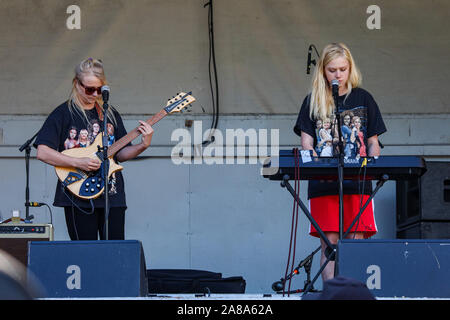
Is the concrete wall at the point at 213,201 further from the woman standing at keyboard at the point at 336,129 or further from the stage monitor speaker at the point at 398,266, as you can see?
the stage monitor speaker at the point at 398,266

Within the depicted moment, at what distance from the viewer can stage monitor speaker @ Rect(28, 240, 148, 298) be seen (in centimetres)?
339

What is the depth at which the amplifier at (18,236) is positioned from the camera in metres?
4.76

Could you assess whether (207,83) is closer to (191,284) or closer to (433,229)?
(191,284)

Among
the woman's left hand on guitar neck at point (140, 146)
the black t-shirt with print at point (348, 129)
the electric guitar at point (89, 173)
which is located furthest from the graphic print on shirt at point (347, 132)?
the electric guitar at point (89, 173)

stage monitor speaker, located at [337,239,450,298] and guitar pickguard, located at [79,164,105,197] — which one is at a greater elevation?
guitar pickguard, located at [79,164,105,197]

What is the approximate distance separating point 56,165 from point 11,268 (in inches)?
118

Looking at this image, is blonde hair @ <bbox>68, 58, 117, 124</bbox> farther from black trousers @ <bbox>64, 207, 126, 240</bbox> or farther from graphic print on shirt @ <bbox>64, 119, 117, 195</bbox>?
black trousers @ <bbox>64, 207, 126, 240</bbox>

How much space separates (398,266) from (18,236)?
2.49 m

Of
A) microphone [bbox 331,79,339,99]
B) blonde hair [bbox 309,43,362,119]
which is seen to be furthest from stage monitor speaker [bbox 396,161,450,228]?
microphone [bbox 331,79,339,99]

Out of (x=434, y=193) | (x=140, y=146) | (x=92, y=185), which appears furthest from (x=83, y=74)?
(x=434, y=193)

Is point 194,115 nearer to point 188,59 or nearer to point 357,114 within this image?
point 188,59

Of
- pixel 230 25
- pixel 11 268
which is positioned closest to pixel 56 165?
pixel 230 25

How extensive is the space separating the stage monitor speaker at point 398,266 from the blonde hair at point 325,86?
97cm

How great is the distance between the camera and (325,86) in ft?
13.6
